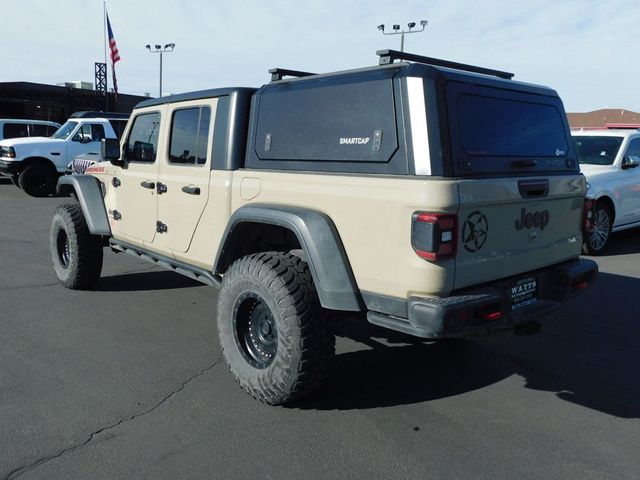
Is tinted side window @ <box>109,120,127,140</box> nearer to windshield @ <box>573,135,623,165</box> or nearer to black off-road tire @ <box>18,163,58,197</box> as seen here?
black off-road tire @ <box>18,163,58,197</box>

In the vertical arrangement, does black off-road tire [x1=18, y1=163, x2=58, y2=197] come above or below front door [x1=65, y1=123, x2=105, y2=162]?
below

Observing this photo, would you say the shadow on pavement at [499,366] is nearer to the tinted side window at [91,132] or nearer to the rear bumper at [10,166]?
the tinted side window at [91,132]

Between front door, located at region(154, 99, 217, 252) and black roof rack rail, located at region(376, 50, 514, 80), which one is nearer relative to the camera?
black roof rack rail, located at region(376, 50, 514, 80)

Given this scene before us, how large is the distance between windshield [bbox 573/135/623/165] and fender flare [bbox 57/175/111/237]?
7120mm

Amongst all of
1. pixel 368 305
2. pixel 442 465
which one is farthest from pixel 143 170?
pixel 442 465

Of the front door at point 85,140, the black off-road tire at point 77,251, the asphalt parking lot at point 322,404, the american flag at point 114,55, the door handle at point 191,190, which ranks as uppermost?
the american flag at point 114,55

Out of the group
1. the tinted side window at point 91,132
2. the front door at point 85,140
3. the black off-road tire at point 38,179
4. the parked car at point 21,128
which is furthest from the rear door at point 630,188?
the parked car at point 21,128

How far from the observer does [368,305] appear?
10.1 ft

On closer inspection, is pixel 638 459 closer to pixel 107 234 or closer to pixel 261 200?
pixel 261 200

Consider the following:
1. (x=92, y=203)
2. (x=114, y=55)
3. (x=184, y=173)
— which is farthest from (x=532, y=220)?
(x=114, y=55)

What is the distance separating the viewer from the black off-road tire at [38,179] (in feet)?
46.0

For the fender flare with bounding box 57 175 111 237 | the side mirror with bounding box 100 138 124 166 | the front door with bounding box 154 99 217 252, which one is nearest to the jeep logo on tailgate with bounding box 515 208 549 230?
the front door with bounding box 154 99 217 252

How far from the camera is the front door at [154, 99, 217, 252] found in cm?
411

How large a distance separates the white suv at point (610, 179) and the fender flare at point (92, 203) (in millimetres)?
6414
